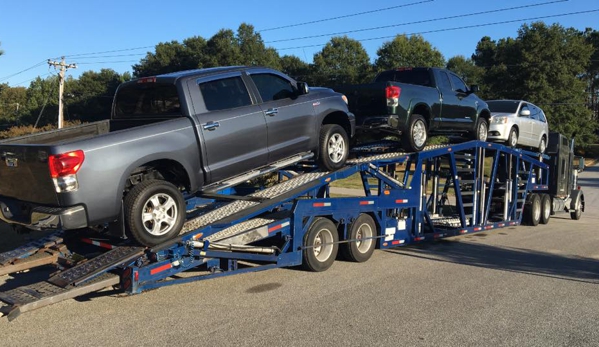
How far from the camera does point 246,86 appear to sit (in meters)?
6.88

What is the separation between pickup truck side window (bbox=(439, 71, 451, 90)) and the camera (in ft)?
33.8

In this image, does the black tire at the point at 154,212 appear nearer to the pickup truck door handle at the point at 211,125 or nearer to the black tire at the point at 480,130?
the pickup truck door handle at the point at 211,125

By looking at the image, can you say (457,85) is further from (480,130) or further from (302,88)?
(302,88)

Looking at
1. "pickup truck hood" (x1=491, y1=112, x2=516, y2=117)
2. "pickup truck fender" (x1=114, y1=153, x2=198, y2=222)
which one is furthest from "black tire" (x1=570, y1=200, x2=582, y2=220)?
"pickup truck fender" (x1=114, y1=153, x2=198, y2=222)

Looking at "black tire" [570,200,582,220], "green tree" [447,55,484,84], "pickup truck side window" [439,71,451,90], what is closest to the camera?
"pickup truck side window" [439,71,451,90]

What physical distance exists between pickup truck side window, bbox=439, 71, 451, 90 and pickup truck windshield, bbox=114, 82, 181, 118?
6.01 m

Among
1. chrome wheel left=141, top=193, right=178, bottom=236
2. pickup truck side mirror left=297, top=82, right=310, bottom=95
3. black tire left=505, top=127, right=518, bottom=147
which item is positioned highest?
pickup truck side mirror left=297, top=82, right=310, bottom=95

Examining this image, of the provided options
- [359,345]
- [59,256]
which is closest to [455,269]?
[359,345]

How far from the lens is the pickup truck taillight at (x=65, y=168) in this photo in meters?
4.88

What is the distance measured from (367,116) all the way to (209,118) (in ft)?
12.6

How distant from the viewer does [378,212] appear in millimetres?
8758

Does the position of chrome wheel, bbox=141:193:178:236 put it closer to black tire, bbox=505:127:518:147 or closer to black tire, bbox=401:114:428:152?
black tire, bbox=401:114:428:152

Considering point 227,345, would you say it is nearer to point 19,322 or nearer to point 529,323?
point 19,322

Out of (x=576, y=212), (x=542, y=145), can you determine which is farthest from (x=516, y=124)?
(x=576, y=212)
